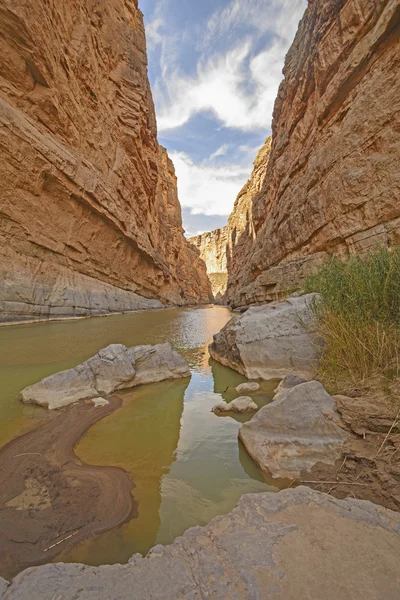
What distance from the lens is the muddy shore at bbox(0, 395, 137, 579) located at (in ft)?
4.83

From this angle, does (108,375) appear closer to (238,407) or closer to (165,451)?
(165,451)

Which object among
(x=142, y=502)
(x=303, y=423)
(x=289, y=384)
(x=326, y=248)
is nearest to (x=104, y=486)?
(x=142, y=502)

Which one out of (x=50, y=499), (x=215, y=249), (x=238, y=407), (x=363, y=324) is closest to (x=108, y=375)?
(x=238, y=407)

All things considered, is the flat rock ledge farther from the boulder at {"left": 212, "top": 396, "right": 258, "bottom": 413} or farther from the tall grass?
the tall grass

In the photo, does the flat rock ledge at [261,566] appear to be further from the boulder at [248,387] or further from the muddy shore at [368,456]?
the boulder at [248,387]

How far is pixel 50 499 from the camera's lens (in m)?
1.84

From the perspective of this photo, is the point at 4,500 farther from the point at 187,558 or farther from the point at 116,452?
the point at 187,558

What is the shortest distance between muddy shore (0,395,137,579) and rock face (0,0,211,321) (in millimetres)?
11750

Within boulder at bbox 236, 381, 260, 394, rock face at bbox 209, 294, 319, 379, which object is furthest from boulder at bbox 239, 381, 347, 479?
rock face at bbox 209, 294, 319, 379

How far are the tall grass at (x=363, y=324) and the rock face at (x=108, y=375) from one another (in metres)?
2.45

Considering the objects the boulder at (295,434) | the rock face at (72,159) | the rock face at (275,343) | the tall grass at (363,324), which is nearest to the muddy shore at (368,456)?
the boulder at (295,434)

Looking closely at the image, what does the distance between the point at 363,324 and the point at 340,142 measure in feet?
34.2

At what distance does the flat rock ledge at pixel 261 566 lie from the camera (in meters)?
1.00

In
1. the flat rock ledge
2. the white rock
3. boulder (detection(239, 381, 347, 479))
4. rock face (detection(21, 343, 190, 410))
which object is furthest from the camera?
rock face (detection(21, 343, 190, 410))
